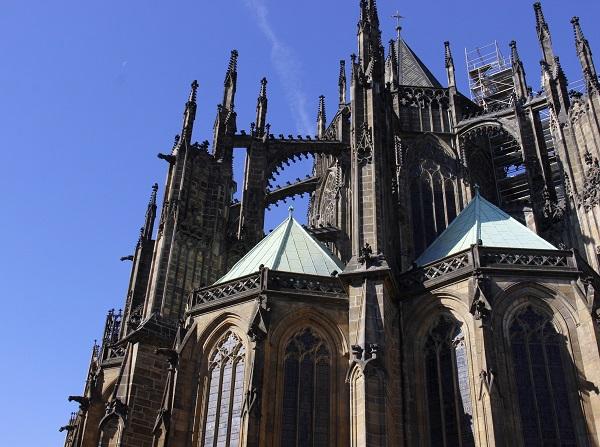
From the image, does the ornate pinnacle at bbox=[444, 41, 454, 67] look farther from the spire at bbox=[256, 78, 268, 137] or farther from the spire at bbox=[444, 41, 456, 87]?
the spire at bbox=[256, 78, 268, 137]

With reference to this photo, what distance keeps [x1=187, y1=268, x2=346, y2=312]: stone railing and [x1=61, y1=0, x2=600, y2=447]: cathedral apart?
0.17 feet

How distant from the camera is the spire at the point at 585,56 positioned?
28.4m

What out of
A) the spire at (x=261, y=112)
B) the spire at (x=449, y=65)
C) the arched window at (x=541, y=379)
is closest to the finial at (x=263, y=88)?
the spire at (x=261, y=112)

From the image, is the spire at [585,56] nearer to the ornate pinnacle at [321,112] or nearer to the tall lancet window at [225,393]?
the ornate pinnacle at [321,112]

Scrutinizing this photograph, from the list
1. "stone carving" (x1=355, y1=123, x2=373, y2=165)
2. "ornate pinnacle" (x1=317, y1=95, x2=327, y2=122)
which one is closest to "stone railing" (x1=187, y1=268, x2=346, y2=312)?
"stone carving" (x1=355, y1=123, x2=373, y2=165)

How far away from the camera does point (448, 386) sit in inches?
790

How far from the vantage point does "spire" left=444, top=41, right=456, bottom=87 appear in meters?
37.3

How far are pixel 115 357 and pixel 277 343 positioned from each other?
999 cm

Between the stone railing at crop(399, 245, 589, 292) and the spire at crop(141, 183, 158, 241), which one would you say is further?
the spire at crop(141, 183, 158, 241)

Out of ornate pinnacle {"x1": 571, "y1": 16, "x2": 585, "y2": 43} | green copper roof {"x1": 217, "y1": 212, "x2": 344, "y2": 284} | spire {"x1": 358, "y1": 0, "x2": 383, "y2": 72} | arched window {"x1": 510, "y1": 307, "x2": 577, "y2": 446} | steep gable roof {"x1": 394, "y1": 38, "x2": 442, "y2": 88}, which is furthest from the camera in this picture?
steep gable roof {"x1": 394, "y1": 38, "x2": 442, "y2": 88}

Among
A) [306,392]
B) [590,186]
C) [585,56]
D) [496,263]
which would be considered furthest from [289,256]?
[585,56]

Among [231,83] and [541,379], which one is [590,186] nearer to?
[541,379]

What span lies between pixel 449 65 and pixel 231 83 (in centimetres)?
1258

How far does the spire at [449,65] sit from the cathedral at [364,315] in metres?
7.33
